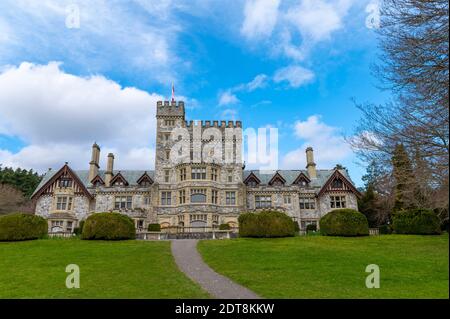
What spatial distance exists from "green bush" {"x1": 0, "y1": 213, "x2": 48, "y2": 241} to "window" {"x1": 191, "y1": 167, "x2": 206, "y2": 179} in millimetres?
15536

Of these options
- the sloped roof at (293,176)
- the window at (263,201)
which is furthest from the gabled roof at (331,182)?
the window at (263,201)

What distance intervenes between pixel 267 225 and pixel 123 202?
65.0 feet

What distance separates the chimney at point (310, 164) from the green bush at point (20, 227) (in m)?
30.8

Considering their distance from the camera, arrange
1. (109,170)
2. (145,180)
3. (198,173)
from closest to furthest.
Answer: (198,173)
(145,180)
(109,170)

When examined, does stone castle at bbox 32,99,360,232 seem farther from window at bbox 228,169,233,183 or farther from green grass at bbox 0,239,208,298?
green grass at bbox 0,239,208,298

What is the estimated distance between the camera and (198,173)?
37594 millimetres

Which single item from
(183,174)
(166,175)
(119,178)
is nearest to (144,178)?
(119,178)

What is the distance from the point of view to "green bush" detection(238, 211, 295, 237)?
88.1 feet

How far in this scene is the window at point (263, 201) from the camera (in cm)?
3936

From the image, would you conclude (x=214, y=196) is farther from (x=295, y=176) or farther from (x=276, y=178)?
(x=295, y=176)

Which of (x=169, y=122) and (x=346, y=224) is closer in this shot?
(x=346, y=224)

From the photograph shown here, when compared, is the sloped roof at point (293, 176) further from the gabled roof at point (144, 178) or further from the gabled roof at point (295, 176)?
the gabled roof at point (144, 178)

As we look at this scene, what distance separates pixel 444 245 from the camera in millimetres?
21609

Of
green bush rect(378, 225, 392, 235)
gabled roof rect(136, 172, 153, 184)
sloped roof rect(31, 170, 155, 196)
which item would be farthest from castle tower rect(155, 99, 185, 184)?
green bush rect(378, 225, 392, 235)
